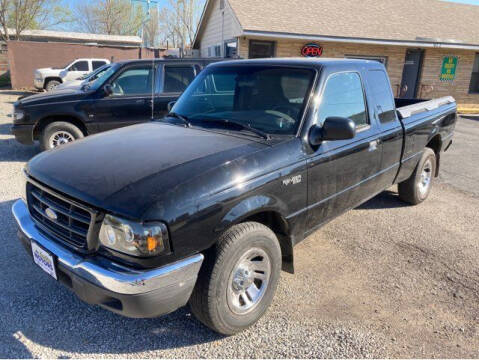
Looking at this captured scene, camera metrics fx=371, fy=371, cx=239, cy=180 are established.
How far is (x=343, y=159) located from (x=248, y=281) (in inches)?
57.6

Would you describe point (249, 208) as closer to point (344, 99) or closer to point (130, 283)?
point (130, 283)

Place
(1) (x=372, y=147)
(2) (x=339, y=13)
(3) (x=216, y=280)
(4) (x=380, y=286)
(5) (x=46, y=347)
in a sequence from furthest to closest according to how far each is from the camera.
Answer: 1. (2) (x=339, y=13)
2. (1) (x=372, y=147)
3. (4) (x=380, y=286)
4. (5) (x=46, y=347)
5. (3) (x=216, y=280)

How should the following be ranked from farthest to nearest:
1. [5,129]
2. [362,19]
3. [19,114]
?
[362,19] < [5,129] < [19,114]

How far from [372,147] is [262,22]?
1214 cm

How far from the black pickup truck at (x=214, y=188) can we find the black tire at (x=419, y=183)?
1281 mm

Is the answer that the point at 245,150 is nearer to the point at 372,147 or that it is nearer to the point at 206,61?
the point at 372,147

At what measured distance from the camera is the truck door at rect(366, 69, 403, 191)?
4.01m

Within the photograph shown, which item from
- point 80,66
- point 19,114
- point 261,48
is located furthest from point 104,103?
point 80,66

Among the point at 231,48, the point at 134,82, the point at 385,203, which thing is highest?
the point at 231,48

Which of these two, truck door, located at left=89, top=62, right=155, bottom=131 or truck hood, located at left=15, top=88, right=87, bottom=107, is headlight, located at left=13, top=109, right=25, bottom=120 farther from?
truck door, located at left=89, top=62, right=155, bottom=131

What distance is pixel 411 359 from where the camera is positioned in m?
2.56

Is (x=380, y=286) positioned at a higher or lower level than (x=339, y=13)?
lower

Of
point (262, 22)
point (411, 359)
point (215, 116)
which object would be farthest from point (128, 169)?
point (262, 22)

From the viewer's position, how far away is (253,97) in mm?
3510
